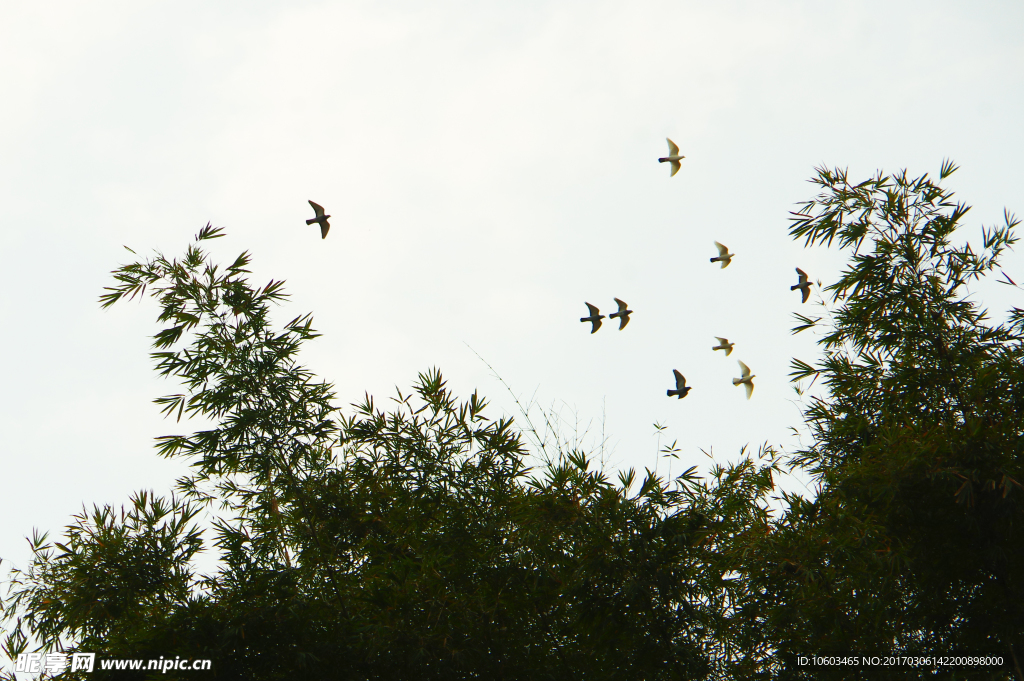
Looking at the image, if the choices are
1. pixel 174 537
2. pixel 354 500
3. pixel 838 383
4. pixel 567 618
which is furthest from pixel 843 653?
pixel 174 537

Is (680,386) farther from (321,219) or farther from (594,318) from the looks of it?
(321,219)

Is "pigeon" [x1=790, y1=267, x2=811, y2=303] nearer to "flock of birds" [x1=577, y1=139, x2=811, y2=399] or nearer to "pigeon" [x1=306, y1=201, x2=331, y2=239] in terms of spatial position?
"flock of birds" [x1=577, y1=139, x2=811, y2=399]

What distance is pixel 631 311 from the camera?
25.9 feet

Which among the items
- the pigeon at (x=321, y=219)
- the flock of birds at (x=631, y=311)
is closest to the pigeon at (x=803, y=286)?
the flock of birds at (x=631, y=311)

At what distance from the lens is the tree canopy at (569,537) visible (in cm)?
429

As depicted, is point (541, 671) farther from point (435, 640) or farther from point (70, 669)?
point (70, 669)

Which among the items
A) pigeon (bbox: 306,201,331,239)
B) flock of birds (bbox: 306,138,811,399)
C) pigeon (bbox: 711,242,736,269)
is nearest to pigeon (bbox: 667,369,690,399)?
flock of birds (bbox: 306,138,811,399)

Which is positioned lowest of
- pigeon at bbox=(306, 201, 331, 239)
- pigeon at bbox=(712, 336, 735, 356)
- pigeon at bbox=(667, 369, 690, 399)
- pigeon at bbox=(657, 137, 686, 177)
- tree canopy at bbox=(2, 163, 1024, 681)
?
tree canopy at bbox=(2, 163, 1024, 681)

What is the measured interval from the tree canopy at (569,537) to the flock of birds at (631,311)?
69 cm

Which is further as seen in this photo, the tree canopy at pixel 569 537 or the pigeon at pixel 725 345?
the pigeon at pixel 725 345

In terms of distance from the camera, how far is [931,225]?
16.9ft

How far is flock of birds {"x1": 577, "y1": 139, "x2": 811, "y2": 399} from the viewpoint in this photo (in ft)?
20.8

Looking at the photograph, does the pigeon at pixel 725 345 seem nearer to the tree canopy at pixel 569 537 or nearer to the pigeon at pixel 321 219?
the tree canopy at pixel 569 537

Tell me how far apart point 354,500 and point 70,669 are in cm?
200
